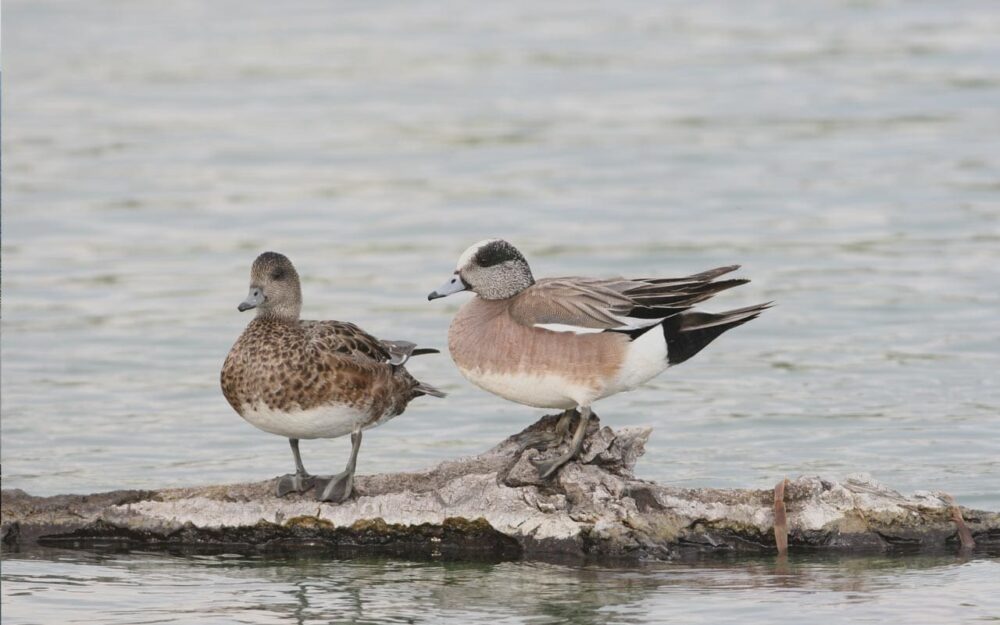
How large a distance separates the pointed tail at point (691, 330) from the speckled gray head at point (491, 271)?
2.62ft

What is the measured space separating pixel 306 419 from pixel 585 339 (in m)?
1.31

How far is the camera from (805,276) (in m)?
14.3

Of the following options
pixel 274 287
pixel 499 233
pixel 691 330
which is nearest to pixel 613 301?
pixel 691 330

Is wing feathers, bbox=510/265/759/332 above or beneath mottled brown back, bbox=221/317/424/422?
above

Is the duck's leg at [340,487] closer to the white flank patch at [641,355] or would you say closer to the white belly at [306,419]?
the white belly at [306,419]

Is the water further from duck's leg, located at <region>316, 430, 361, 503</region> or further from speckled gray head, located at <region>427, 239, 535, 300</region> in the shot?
speckled gray head, located at <region>427, 239, 535, 300</region>

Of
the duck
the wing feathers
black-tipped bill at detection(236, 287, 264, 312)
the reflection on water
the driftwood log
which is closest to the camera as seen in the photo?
the reflection on water

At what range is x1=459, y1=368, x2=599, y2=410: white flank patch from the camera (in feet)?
26.8

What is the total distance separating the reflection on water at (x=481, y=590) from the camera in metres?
7.33

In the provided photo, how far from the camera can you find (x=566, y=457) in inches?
313

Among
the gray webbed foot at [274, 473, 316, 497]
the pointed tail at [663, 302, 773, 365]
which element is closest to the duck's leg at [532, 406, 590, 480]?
the pointed tail at [663, 302, 773, 365]

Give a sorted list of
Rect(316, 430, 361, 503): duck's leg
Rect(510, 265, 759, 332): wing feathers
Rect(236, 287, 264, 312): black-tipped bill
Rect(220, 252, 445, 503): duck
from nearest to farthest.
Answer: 1. Rect(316, 430, 361, 503): duck's leg
2. Rect(220, 252, 445, 503): duck
3. Rect(510, 265, 759, 332): wing feathers
4. Rect(236, 287, 264, 312): black-tipped bill

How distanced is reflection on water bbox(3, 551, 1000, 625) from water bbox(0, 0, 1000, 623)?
0.7 inches

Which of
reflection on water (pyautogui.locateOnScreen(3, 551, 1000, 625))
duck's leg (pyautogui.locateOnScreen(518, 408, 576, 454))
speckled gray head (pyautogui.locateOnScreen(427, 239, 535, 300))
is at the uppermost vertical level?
speckled gray head (pyautogui.locateOnScreen(427, 239, 535, 300))
